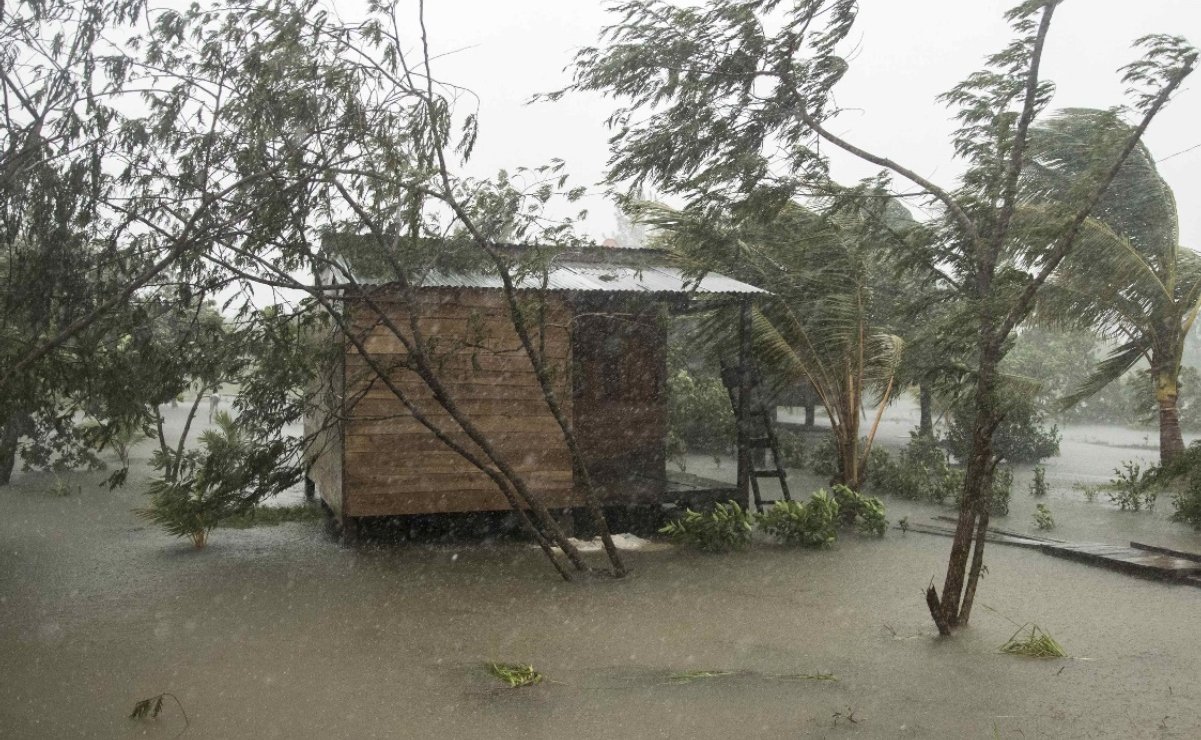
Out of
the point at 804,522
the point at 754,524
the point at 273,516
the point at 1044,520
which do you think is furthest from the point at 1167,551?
the point at 273,516

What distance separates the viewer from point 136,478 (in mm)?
15805

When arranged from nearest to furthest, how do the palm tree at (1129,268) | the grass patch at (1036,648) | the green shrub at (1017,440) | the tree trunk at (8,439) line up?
the grass patch at (1036,648), the tree trunk at (8,439), the palm tree at (1129,268), the green shrub at (1017,440)

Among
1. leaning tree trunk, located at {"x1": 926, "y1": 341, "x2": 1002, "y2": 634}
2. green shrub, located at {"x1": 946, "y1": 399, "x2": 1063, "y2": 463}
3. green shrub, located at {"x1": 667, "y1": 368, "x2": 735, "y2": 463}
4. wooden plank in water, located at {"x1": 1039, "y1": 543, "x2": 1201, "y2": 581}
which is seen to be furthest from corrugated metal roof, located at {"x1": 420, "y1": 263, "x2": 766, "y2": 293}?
green shrub, located at {"x1": 946, "y1": 399, "x2": 1063, "y2": 463}

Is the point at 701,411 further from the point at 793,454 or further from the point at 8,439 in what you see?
the point at 8,439

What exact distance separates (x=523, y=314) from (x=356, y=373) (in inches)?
103

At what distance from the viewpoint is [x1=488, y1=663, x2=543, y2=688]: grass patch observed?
19.4 ft

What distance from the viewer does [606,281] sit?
10.5 m

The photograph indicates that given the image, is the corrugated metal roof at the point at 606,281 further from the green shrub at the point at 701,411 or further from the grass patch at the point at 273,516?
the green shrub at the point at 701,411

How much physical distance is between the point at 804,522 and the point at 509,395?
3589mm

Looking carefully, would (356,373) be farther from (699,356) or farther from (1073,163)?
(699,356)

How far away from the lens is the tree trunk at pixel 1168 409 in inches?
585

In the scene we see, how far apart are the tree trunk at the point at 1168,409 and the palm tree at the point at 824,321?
4836 mm

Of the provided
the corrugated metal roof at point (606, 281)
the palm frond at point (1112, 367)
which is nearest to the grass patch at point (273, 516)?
the corrugated metal roof at point (606, 281)

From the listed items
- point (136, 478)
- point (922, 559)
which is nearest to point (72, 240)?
point (922, 559)
